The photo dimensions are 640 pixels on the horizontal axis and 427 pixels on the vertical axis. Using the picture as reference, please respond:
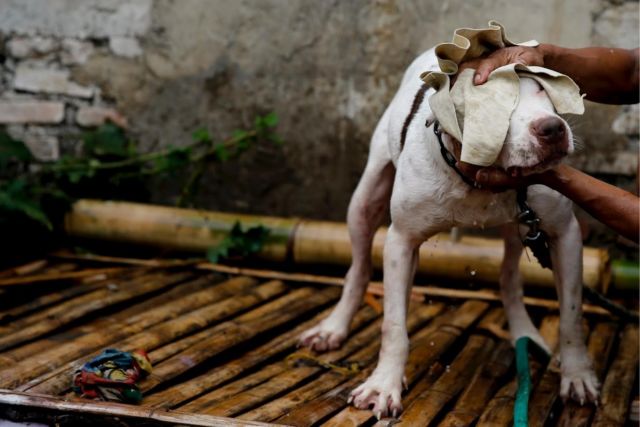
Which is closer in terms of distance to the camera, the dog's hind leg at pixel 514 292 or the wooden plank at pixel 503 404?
the wooden plank at pixel 503 404

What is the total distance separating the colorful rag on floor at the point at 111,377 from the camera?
3.21m

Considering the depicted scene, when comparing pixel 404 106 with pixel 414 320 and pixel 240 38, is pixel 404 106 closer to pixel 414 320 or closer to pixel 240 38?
pixel 414 320

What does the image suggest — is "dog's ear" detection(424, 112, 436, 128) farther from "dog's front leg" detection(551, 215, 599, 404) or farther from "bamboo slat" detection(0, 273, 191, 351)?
"bamboo slat" detection(0, 273, 191, 351)

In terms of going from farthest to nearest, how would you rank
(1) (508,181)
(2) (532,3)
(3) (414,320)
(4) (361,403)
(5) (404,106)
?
1. (2) (532,3)
2. (3) (414,320)
3. (5) (404,106)
4. (4) (361,403)
5. (1) (508,181)

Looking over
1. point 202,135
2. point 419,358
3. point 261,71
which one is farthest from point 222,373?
point 261,71

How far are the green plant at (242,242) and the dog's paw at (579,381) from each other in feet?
6.35

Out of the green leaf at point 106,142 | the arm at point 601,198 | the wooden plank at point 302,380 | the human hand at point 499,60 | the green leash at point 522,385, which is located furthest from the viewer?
the green leaf at point 106,142

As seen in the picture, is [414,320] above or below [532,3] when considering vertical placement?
below

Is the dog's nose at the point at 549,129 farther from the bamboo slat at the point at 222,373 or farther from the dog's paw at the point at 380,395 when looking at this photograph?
the bamboo slat at the point at 222,373

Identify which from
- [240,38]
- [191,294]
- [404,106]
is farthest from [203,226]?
[404,106]

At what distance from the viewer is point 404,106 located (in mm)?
3441

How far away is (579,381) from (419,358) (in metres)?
0.64

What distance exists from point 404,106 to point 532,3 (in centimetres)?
165

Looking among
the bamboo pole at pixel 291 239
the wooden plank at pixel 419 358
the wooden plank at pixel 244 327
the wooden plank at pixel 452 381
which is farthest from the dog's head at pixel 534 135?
the bamboo pole at pixel 291 239
